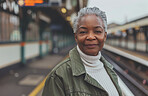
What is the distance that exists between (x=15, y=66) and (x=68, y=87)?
264 inches

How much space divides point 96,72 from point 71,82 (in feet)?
0.84

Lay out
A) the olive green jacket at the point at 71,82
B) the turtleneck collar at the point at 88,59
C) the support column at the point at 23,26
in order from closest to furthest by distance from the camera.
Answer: the olive green jacket at the point at 71,82 < the turtleneck collar at the point at 88,59 < the support column at the point at 23,26

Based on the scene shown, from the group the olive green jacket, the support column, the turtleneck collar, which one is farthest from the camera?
the support column

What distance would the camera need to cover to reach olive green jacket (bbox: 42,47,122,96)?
3.03 ft

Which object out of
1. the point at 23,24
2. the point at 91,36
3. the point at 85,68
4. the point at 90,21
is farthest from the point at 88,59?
the point at 23,24

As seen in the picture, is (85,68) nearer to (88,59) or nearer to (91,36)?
(88,59)

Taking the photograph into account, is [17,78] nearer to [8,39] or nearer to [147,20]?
[8,39]

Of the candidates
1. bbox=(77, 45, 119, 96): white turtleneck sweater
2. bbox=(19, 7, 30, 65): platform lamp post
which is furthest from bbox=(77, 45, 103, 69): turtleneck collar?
bbox=(19, 7, 30, 65): platform lamp post

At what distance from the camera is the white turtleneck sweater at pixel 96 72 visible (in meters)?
1.06

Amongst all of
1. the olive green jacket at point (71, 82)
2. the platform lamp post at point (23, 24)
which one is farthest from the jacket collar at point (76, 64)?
the platform lamp post at point (23, 24)

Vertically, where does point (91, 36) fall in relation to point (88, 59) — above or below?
above

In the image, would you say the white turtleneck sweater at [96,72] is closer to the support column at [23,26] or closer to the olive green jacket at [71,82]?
the olive green jacket at [71,82]

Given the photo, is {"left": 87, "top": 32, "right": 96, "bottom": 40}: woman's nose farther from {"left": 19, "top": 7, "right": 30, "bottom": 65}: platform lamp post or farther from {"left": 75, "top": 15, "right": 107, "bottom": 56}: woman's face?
{"left": 19, "top": 7, "right": 30, "bottom": 65}: platform lamp post

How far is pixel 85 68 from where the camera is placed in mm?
1063
